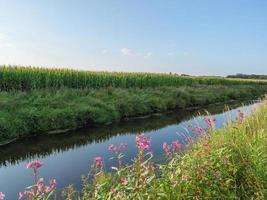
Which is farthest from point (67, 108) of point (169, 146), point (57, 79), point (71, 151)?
point (169, 146)

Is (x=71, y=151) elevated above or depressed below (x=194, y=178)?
below

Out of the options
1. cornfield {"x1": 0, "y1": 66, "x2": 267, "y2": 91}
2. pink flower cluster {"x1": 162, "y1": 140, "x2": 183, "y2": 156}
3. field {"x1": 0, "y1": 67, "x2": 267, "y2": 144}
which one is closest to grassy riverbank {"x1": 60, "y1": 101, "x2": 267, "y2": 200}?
pink flower cluster {"x1": 162, "y1": 140, "x2": 183, "y2": 156}

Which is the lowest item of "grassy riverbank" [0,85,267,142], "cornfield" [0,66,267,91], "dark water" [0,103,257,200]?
"dark water" [0,103,257,200]

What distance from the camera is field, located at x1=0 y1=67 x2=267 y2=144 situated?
16.1 metres

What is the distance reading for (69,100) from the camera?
20062 millimetres

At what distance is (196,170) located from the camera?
5109mm

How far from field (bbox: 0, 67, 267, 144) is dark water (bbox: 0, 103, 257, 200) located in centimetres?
76

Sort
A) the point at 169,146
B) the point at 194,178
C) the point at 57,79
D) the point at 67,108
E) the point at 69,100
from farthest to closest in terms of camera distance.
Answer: the point at 57,79, the point at 69,100, the point at 67,108, the point at 169,146, the point at 194,178

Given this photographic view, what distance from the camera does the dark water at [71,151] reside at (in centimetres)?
1044

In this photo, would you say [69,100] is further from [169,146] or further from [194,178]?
[194,178]

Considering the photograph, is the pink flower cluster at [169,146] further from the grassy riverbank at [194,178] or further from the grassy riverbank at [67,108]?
the grassy riverbank at [67,108]

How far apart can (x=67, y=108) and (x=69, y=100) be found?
5.96 ft

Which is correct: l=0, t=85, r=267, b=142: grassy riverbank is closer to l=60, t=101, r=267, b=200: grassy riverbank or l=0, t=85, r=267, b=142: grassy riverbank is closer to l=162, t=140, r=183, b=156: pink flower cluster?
l=162, t=140, r=183, b=156: pink flower cluster

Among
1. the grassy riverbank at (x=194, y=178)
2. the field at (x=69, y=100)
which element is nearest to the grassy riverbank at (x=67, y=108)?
the field at (x=69, y=100)
